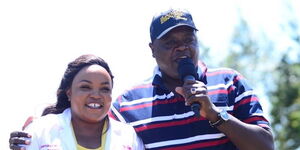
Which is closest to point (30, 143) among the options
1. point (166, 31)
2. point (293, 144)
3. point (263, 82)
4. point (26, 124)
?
point (26, 124)

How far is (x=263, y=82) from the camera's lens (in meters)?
34.7

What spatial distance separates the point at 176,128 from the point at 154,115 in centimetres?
22

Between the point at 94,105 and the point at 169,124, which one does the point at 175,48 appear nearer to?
the point at 169,124

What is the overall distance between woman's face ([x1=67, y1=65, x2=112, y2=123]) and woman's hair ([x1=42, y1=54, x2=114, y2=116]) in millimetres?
66

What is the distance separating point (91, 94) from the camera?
547 cm

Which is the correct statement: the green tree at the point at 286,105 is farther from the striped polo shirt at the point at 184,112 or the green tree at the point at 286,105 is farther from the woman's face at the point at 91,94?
the woman's face at the point at 91,94

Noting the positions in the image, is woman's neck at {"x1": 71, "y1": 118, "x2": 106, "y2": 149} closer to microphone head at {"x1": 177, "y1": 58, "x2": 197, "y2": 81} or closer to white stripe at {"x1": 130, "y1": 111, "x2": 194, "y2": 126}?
white stripe at {"x1": 130, "y1": 111, "x2": 194, "y2": 126}

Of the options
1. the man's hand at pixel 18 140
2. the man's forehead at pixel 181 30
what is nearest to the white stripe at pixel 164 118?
the man's forehead at pixel 181 30

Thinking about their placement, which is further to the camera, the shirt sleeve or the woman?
the shirt sleeve

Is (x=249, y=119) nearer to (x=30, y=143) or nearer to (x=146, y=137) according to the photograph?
(x=146, y=137)

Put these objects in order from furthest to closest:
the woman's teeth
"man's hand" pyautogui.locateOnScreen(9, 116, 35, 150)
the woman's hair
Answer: the woman's hair
the woman's teeth
"man's hand" pyautogui.locateOnScreen(9, 116, 35, 150)

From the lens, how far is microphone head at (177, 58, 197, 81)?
A: 17.6 ft

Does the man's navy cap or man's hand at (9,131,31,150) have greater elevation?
the man's navy cap

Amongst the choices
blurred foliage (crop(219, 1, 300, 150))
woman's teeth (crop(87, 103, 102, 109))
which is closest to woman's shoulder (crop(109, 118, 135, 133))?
woman's teeth (crop(87, 103, 102, 109))
